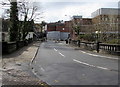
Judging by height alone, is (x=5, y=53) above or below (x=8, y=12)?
below

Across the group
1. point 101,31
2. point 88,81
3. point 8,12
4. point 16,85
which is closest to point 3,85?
point 16,85

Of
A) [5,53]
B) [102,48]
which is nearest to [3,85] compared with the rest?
[5,53]

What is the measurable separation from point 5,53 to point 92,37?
24039 millimetres

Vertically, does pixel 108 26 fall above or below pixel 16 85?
above

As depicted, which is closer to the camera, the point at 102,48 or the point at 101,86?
the point at 101,86

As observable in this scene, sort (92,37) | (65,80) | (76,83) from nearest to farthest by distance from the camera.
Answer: (76,83) < (65,80) < (92,37)

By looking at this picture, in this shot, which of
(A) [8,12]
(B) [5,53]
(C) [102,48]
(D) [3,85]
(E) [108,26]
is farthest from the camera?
(E) [108,26]

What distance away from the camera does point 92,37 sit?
4381 centimetres

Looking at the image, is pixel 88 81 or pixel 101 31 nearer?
pixel 88 81

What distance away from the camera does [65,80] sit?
9688mm

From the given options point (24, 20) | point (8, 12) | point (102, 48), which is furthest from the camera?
point (24, 20)

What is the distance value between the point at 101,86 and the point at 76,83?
1028 millimetres

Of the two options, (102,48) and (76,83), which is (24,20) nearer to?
(102,48)

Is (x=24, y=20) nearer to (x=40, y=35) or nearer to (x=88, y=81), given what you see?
(x=88, y=81)
